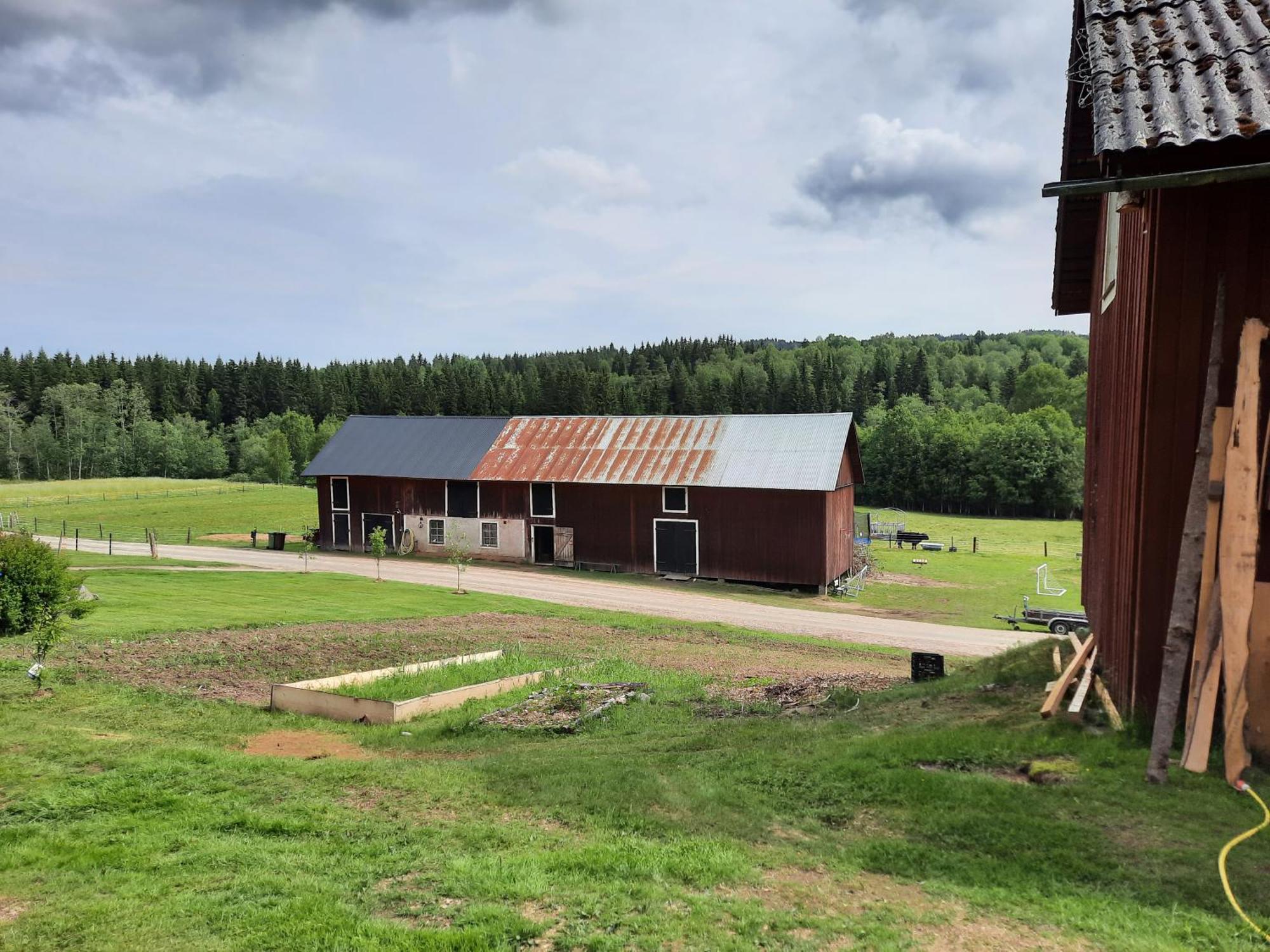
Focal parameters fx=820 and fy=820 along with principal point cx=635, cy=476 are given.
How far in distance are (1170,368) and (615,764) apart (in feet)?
22.0

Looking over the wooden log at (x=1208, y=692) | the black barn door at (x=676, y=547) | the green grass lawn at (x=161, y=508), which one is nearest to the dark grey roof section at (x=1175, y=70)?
the wooden log at (x=1208, y=692)

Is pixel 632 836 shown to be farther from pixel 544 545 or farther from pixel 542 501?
pixel 544 545

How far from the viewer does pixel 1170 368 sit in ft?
23.5

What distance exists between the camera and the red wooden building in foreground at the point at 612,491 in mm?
35531

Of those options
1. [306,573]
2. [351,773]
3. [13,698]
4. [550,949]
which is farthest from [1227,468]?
[306,573]

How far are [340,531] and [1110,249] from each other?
139ft

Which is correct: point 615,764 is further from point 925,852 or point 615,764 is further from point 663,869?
point 925,852

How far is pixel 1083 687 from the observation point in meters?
8.65

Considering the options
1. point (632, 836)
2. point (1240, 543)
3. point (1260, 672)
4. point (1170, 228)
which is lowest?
point (632, 836)

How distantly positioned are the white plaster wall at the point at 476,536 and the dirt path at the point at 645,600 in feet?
6.82

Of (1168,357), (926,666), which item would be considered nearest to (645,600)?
(926,666)

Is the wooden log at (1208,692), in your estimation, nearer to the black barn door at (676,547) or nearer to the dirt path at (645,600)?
the dirt path at (645,600)

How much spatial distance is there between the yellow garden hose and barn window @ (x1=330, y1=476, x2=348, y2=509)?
4397 centimetres

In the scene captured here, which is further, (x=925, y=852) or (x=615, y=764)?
(x=615, y=764)
